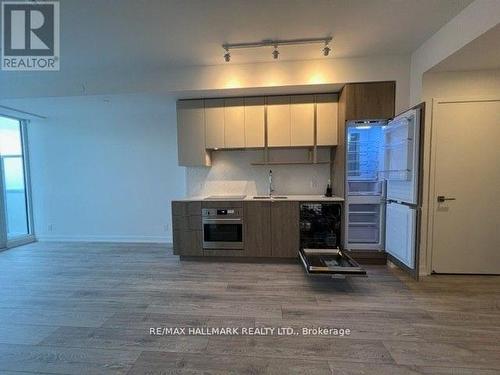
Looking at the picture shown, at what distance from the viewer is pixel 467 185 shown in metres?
2.76

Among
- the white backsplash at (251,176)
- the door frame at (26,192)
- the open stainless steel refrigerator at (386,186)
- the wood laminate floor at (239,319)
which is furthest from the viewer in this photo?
the door frame at (26,192)

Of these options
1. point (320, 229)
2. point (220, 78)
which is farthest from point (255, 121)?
point (320, 229)

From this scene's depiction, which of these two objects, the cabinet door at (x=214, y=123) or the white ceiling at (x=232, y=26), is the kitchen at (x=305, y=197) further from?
the white ceiling at (x=232, y=26)

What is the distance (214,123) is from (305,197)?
1768 millimetres

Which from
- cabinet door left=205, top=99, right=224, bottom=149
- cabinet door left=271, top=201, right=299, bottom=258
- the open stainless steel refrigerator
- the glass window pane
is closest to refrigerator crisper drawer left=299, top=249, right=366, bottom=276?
cabinet door left=271, top=201, right=299, bottom=258

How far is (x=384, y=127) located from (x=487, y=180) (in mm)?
1290

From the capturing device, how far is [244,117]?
345cm

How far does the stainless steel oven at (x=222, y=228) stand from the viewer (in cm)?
334

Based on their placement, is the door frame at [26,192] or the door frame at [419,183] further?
the door frame at [26,192]

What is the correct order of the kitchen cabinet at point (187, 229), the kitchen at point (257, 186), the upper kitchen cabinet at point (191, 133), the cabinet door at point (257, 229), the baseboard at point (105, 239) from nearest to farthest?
the kitchen at point (257, 186)
the cabinet door at point (257, 229)
the kitchen cabinet at point (187, 229)
the upper kitchen cabinet at point (191, 133)
the baseboard at point (105, 239)

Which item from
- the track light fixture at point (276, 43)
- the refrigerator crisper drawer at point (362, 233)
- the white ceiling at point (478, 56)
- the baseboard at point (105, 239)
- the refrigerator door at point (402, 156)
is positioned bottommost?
the baseboard at point (105, 239)

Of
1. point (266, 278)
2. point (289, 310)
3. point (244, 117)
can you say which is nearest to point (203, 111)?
point (244, 117)

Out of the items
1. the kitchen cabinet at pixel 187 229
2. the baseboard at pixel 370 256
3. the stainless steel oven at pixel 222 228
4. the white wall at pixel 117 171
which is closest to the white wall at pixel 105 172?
the white wall at pixel 117 171

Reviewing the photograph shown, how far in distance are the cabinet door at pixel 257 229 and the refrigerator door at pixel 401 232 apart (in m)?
1.59
